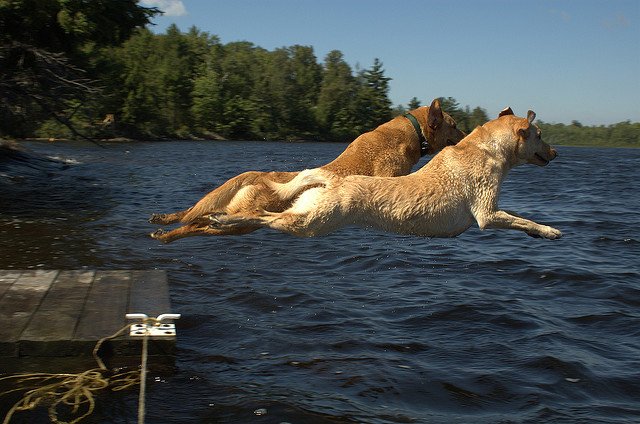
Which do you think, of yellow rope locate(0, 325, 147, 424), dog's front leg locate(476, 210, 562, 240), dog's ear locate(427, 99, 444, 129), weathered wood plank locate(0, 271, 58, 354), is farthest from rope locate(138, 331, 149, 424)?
dog's ear locate(427, 99, 444, 129)

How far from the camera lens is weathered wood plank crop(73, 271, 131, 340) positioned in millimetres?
7094

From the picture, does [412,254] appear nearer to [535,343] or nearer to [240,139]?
[535,343]

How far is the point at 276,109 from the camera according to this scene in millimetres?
84000

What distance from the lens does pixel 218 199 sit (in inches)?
249

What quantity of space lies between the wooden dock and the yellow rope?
20 cm

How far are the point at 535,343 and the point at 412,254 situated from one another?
5.33m

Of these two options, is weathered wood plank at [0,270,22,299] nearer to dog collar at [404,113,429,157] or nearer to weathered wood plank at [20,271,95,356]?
weathered wood plank at [20,271,95,356]

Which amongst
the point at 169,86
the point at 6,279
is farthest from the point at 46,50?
the point at 169,86

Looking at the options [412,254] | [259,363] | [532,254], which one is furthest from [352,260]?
[259,363]

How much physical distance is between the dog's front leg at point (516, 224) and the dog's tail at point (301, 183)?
60.3 inches

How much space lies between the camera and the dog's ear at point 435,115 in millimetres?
6713

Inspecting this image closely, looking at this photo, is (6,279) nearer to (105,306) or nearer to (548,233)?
(105,306)

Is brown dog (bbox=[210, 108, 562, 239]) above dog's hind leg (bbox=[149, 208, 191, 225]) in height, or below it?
above

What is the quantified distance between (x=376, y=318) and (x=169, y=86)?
70.0 metres
